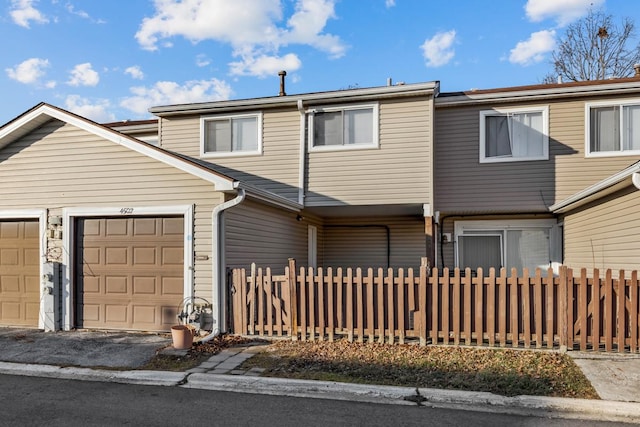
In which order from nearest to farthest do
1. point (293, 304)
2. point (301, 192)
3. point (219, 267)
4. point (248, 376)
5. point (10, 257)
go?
point (248, 376) < point (293, 304) < point (219, 267) < point (10, 257) < point (301, 192)

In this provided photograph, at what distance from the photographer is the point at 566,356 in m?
6.59

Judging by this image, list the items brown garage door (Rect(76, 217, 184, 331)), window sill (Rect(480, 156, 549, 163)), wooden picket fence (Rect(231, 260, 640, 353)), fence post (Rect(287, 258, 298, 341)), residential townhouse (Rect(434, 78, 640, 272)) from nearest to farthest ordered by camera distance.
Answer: wooden picket fence (Rect(231, 260, 640, 353)) < fence post (Rect(287, 258, 298, 341)) < brown garage door (Rect(76, 217, 184, 331)) < residential townhouse (Rect(434, 78, 640, 272)) < window sill (Rect(480, 156, 549, 163))

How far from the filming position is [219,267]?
8.29 m

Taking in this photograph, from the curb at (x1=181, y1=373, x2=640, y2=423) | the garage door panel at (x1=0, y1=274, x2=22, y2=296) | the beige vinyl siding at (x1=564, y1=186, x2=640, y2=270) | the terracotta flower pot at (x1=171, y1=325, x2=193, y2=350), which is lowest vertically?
the curb at (x1=181, y1=373, x2=640, y2=423)

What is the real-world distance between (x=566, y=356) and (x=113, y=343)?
7144 mm

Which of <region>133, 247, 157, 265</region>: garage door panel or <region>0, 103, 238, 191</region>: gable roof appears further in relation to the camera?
<region>133, 247, 157, 265</region>: garage door panel

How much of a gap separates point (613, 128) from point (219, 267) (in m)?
9.83

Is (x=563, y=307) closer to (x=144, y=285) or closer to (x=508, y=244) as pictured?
(x=508, y=244)

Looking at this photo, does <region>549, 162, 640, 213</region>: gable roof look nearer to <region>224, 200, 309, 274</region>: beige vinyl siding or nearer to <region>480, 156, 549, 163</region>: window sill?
<region>480, 156, 549, 163</region>: window sill

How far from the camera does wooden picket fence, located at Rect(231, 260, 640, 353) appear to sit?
6801 millimetres

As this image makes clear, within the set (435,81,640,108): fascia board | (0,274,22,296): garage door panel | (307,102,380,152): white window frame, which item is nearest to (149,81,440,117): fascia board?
(307,102,380,152): white window frame

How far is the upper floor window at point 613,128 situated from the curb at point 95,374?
10.7m

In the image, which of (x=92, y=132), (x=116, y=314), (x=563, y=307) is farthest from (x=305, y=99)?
(x=563, y=307)

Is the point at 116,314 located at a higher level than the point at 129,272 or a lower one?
lower
